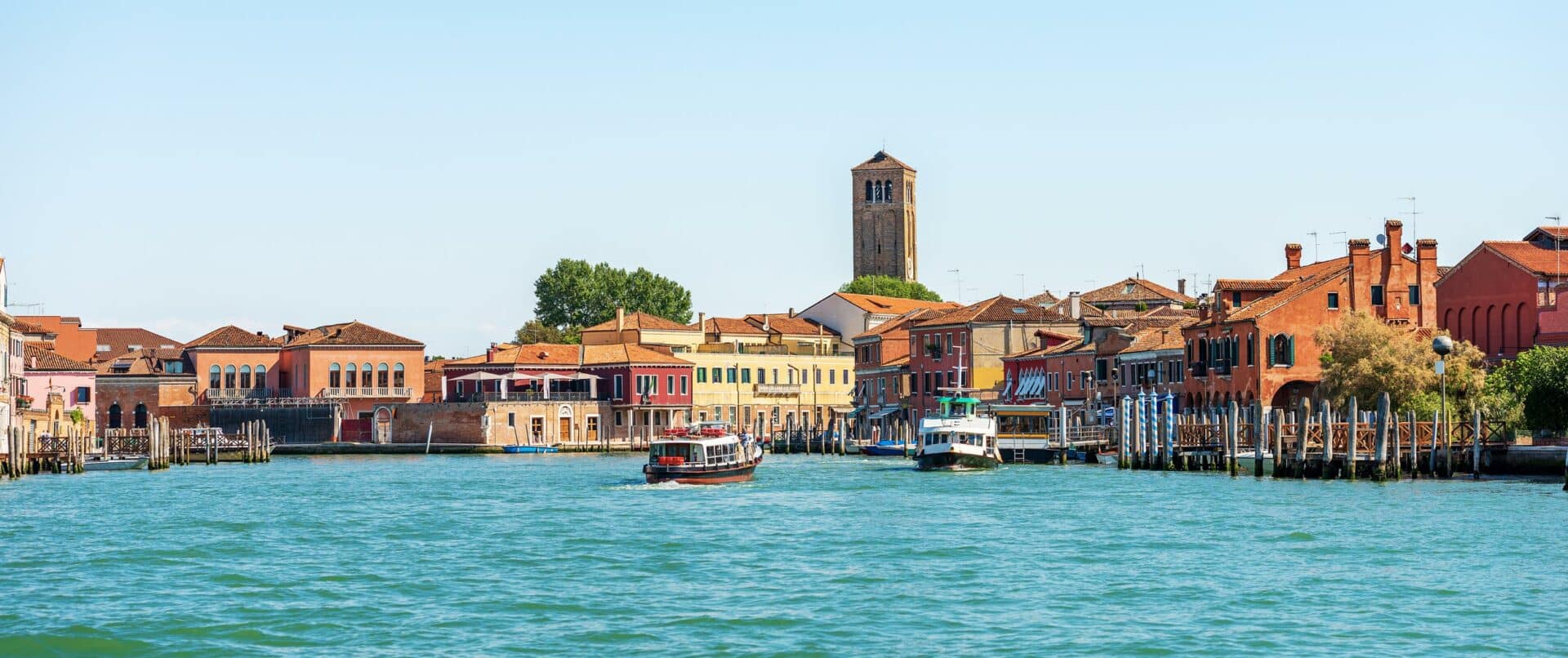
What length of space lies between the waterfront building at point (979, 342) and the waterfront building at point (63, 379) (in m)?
29.9

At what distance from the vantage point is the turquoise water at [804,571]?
2080 centimetres

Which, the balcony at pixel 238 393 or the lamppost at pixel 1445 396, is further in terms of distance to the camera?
the balcony at pixel 238 393

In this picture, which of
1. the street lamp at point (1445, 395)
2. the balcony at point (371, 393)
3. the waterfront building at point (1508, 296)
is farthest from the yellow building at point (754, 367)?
the street lamp at point (1445, 395)

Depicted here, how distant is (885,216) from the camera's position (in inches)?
5084

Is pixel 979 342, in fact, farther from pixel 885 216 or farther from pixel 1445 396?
pixel 885 216

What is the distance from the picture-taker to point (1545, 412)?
42.2 metres

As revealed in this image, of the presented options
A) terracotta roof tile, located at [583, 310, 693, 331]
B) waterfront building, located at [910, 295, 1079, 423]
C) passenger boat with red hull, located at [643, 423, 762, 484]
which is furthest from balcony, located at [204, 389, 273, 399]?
passenger boat with red hull, located at [643, 423, 762, 484]

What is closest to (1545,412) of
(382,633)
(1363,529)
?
(1363,529)

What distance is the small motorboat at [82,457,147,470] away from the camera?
56719 millimetres

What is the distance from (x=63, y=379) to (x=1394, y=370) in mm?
45840

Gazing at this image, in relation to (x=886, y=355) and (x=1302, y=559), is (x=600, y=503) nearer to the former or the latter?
(x=1302, y=559)

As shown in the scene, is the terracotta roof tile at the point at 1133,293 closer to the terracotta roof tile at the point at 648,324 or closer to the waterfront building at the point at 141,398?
the terracotta roof tile at the point at 648,324

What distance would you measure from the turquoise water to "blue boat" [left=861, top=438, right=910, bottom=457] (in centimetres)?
2285

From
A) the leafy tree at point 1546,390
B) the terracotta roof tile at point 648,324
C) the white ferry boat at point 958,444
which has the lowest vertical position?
the white ferry boat at point 958,444
